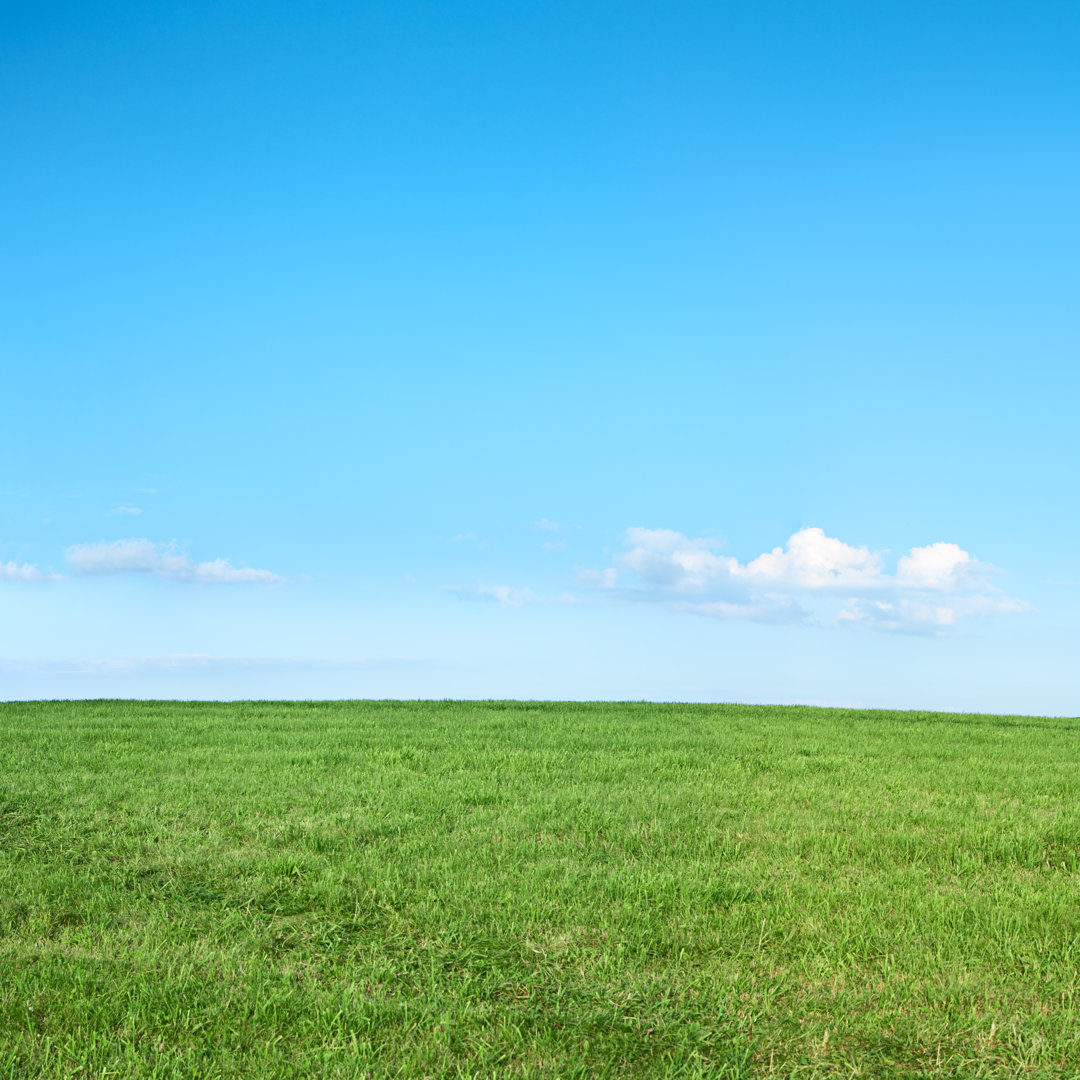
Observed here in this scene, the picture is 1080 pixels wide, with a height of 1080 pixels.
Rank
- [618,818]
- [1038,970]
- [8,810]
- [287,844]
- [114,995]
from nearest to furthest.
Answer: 1. [114,995]
2. [1038,970]
3. [287,844]
4. [618,818]
5. [8,810]

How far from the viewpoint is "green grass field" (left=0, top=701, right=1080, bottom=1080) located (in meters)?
4.40

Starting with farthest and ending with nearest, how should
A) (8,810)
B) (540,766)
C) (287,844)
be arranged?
(540,766) → (8,810) → (287,844)

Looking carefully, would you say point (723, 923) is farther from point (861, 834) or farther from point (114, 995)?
A: point (114, 995)

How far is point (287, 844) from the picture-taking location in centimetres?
725

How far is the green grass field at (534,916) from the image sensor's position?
14.4ft

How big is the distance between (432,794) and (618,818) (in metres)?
1.89

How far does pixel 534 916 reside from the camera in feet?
18.8

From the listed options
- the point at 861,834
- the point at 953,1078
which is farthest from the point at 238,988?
the point at 861,834

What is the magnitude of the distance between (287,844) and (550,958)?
116 inches

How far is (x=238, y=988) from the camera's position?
488 centimetres

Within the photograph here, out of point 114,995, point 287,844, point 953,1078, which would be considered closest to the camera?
point 953,1078

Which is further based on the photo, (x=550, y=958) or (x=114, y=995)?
(x=550, y=958)

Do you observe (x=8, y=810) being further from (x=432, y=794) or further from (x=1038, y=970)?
(x=1038, y=970)

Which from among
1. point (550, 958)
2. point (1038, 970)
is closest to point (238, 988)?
point (550, 958)
